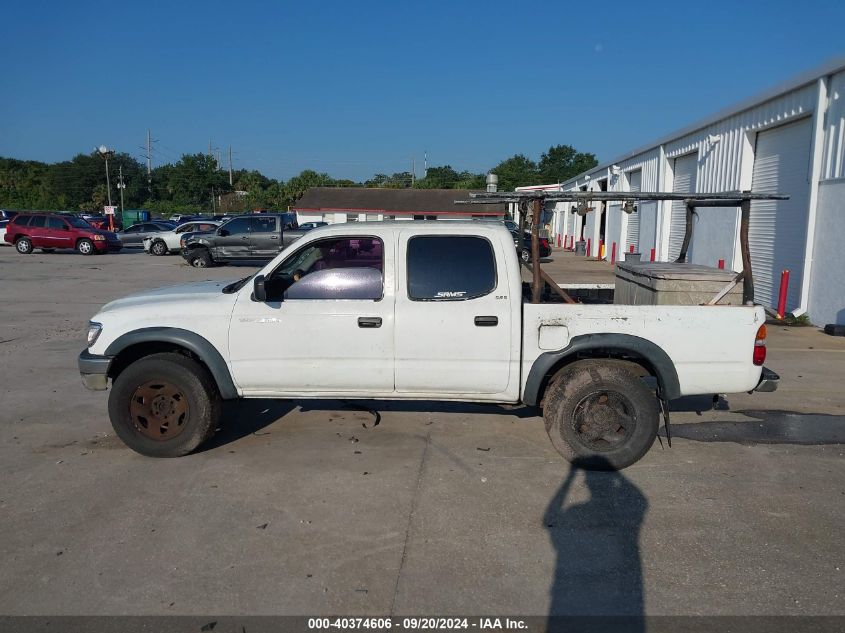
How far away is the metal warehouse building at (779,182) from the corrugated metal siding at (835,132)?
17mm

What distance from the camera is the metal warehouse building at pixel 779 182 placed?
11.2 metres

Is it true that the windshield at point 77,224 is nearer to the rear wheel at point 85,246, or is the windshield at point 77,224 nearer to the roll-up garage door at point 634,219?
the rear wheel at point 85,246

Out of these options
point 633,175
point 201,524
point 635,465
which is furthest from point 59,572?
point 633,175

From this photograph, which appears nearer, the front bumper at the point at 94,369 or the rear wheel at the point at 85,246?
the front bumper at the point at 94,369

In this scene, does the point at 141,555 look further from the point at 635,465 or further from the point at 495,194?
the point at 495,194

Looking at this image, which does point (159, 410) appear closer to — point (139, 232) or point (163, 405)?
point (163, 405)

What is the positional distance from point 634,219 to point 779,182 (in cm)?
1222

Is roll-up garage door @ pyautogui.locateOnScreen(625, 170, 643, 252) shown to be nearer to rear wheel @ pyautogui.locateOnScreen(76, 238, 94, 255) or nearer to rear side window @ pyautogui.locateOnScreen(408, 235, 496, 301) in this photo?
rear side window @ pyautogui.locateOnScreen(408, 235, 496, 301)

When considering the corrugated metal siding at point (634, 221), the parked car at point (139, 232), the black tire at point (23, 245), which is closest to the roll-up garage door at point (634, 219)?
the corrugated metal siding at point (634, 221)

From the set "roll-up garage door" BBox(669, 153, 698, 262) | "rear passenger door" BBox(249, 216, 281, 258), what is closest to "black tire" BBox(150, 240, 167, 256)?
"rear passenger door" BBox(249, 216, 281, 258)

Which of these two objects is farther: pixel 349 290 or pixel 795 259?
pixel 795 259

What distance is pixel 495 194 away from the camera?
20.6 ft

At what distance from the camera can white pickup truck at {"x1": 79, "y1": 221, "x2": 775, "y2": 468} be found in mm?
4992

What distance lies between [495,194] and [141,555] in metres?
4.19
